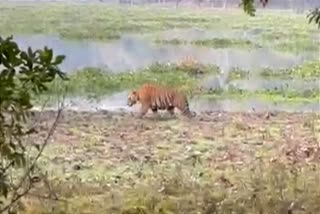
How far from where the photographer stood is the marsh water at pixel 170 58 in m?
13.0

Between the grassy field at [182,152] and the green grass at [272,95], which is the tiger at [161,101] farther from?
the green grass at [272,95]

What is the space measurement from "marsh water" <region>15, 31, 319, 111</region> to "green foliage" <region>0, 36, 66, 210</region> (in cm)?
957

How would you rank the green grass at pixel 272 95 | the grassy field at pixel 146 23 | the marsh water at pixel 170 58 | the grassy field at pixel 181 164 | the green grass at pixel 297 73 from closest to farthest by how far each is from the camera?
the grassy field at pixel 181 164 → the green grass at pixel 272 95 → the marsh water at pixel 170 58 → the green grass at pixel 297 73 → the grassy field at pixel 146 23

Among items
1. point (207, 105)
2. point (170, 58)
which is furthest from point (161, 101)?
point (170, 58)

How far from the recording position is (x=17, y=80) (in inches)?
65.4

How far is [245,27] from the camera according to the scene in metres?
22.6

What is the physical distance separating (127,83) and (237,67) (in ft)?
10.7

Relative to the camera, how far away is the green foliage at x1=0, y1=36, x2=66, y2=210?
160cm

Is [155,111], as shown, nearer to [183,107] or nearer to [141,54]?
[183,107]

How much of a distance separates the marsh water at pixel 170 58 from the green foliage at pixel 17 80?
31.4 feet

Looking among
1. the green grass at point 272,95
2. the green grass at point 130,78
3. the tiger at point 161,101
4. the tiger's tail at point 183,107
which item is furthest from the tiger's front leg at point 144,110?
the green grass at point 272,95

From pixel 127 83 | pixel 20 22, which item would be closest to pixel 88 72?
pixel 127 83

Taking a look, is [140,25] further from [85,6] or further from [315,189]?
[315,189]

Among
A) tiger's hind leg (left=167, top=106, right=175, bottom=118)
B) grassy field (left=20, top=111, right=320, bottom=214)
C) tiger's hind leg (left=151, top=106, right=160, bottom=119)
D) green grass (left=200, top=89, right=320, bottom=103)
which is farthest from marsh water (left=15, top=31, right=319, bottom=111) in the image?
grassy field (left=20, top=111, right=320, bottom=214)
